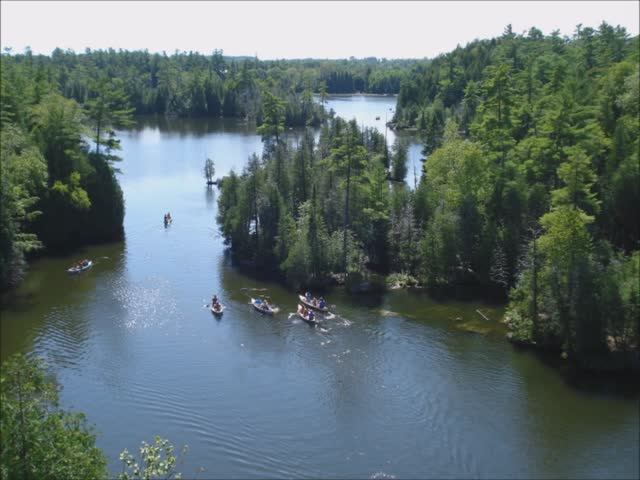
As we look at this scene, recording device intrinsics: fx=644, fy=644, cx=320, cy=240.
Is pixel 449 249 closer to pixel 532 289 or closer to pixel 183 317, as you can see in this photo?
pixel 532 289

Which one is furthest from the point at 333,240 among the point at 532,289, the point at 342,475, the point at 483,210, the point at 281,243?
the point at 342,475

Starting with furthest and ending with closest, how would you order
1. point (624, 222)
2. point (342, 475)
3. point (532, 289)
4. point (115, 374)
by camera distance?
point (624, 222) < point (532, 289) < point (115, 374) < point (342, 475)

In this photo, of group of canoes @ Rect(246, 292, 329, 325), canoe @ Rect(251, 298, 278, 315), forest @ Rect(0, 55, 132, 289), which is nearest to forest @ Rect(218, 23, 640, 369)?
group of canoes @ Rect(246, 292, 329, 325)

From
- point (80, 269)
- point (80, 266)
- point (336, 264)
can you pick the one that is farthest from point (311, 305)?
point (80, 266)

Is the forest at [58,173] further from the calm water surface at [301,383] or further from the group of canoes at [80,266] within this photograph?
the calm water surface at [301,383]

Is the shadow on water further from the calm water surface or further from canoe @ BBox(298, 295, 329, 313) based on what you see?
canoe @ BBox(298, 295, 329, 313)

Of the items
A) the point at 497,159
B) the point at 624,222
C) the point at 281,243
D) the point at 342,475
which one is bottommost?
the point at 342,475
